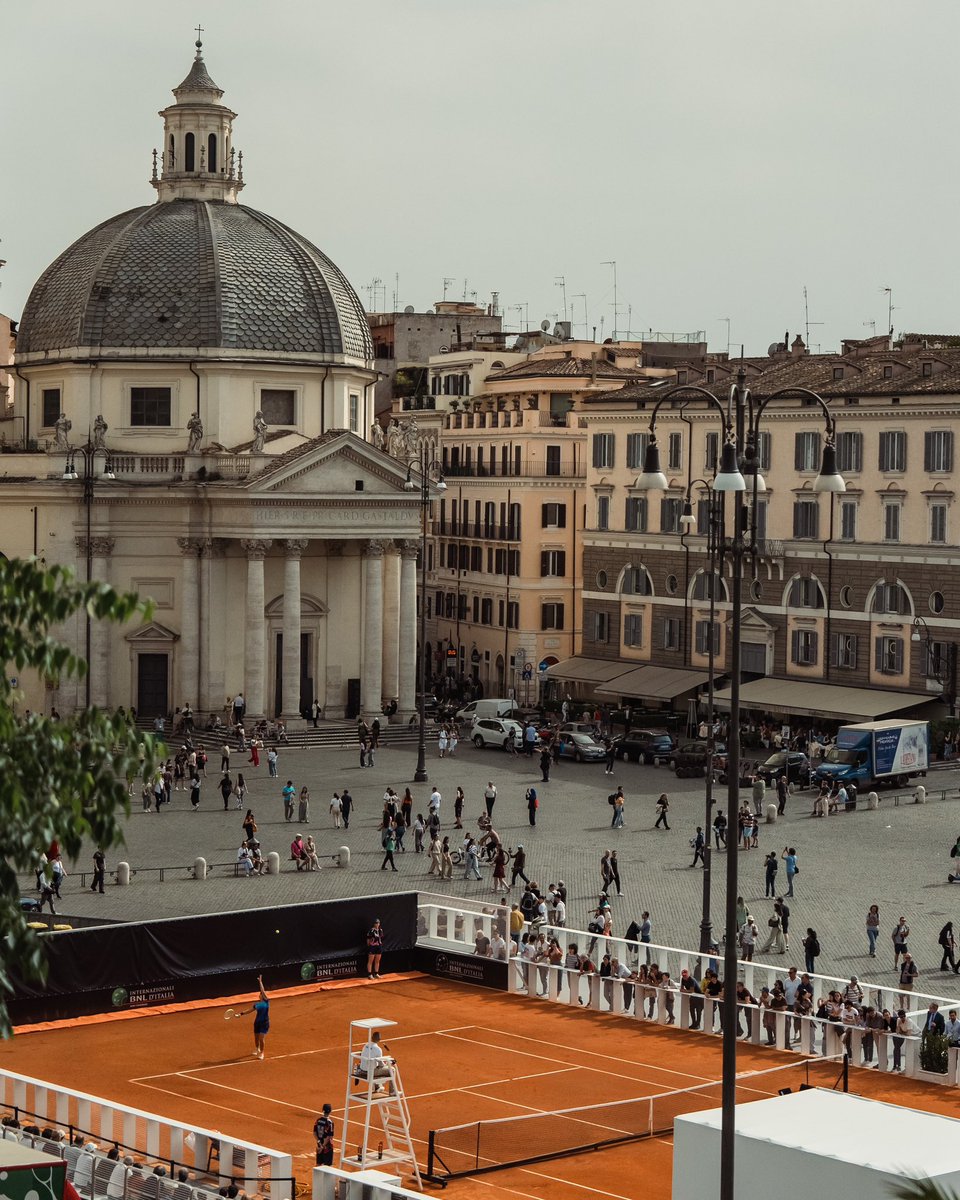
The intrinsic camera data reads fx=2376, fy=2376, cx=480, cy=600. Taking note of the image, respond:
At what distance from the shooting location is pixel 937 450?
227ft

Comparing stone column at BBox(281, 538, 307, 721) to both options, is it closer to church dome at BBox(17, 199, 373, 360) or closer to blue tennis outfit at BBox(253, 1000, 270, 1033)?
church dome at BBox(17, 199, 373, 360)

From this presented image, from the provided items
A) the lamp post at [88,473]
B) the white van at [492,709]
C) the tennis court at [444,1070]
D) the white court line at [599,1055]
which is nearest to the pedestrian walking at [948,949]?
the tennis court at [444,1070]

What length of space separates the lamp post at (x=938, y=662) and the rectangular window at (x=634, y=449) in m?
13.2

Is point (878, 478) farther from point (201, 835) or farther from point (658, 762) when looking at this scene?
point (201, 835)

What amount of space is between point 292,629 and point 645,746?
12113mm

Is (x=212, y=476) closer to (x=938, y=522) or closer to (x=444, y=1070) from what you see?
(x=938, y=522)

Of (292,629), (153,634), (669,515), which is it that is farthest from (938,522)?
(153,634)

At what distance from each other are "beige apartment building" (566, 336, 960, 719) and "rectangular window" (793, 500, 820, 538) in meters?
0.07

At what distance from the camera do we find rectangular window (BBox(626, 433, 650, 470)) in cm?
7912

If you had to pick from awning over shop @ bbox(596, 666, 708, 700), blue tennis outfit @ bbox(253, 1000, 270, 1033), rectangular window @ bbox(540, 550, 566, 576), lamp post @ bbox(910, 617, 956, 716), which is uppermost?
rectangular window @ bbox(540, 550, 566, 576)

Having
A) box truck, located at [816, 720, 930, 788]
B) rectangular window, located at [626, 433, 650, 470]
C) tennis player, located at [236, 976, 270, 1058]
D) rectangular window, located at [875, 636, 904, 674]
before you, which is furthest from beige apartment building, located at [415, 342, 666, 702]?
tennis player, located at [236, 976, 270, 1058]

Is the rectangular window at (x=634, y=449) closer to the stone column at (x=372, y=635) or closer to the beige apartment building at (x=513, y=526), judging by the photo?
the beige apartment building at (x=513, y=526)

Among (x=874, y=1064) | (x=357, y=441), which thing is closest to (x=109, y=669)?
(x=357, y=441)

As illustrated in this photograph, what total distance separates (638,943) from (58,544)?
3744 cm
